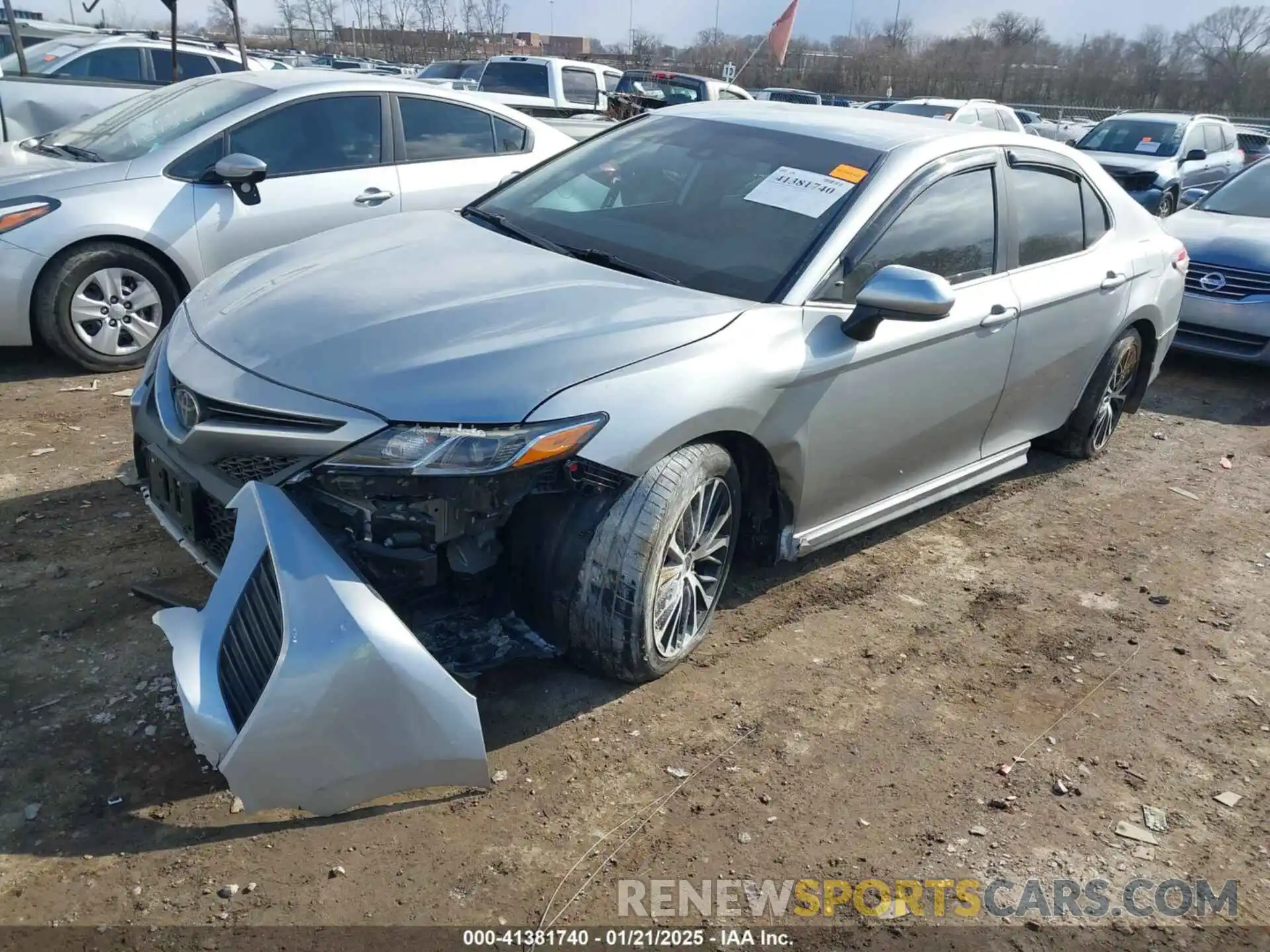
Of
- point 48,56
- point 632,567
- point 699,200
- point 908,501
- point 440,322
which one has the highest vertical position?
point 48,56

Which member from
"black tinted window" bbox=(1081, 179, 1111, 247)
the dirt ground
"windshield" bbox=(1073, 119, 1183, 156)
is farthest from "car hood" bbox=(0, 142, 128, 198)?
"windshield" bbox=(1073, 119, 1183, 156)

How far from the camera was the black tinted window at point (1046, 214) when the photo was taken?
422cm

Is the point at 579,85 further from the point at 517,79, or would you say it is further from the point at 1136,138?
the point at 1136,138

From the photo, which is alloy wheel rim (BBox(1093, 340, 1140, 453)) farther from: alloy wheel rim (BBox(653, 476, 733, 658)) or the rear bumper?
alloy wheel rim (BBox(653, 476, 733, 658))

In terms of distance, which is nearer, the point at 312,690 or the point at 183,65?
the point at 312,690

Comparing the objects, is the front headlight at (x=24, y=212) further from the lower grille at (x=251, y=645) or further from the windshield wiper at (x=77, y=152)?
the lower grille at (x=251, y=645)

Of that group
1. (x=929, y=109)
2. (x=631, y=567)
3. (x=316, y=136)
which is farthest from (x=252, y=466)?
(x=929, y=109)

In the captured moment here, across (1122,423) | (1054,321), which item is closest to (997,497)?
(1054,321)

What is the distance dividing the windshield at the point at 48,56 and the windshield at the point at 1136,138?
13.1 meters

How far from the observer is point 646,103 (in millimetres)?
12172

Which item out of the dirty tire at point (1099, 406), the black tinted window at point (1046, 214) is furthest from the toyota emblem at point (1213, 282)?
the black tinted window at point (1046, 214)

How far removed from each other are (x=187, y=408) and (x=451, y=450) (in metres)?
0.89

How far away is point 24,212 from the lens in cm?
518

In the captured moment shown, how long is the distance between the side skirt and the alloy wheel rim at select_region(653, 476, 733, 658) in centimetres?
34
